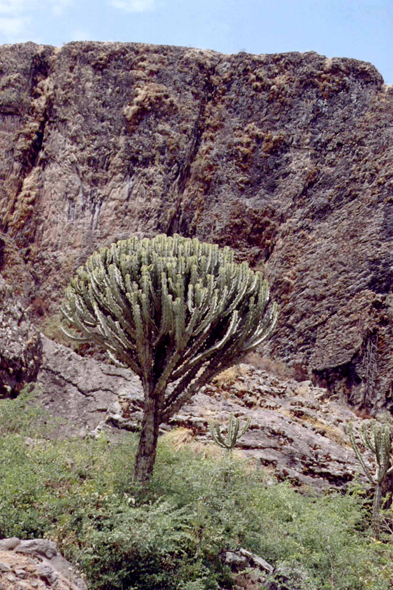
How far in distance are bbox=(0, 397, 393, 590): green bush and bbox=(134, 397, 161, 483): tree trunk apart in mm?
238

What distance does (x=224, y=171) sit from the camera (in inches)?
882

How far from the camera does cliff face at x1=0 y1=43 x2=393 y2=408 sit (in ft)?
64.0

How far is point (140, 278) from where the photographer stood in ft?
26.3

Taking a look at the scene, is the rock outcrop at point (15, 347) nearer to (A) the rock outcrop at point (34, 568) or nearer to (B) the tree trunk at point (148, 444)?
(B) the tree trunk at point (148, 444)

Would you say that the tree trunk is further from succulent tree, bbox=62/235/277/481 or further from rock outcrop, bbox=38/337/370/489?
rock outcrop, bbox=38/337/370/489

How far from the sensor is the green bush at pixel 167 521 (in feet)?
18.7

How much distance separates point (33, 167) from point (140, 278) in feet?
54.4

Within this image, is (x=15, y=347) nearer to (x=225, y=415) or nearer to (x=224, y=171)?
(x=225, y=415)

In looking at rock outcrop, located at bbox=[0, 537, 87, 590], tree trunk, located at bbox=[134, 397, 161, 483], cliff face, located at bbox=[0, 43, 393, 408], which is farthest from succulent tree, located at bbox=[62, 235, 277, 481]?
cliff face, located at bbox=[0, 43, 393, 408]

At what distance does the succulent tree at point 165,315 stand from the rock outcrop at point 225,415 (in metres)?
2.53

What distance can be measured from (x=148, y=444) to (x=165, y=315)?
179 cm

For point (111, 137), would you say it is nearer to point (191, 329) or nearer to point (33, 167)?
point (33, 167)

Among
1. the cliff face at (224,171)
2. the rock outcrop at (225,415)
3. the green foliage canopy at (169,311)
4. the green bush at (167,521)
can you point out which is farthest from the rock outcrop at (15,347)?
the cliff face at (224,171)

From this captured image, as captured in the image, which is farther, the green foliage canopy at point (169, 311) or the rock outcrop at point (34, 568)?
the green foliage canopy at point (169, 311)
